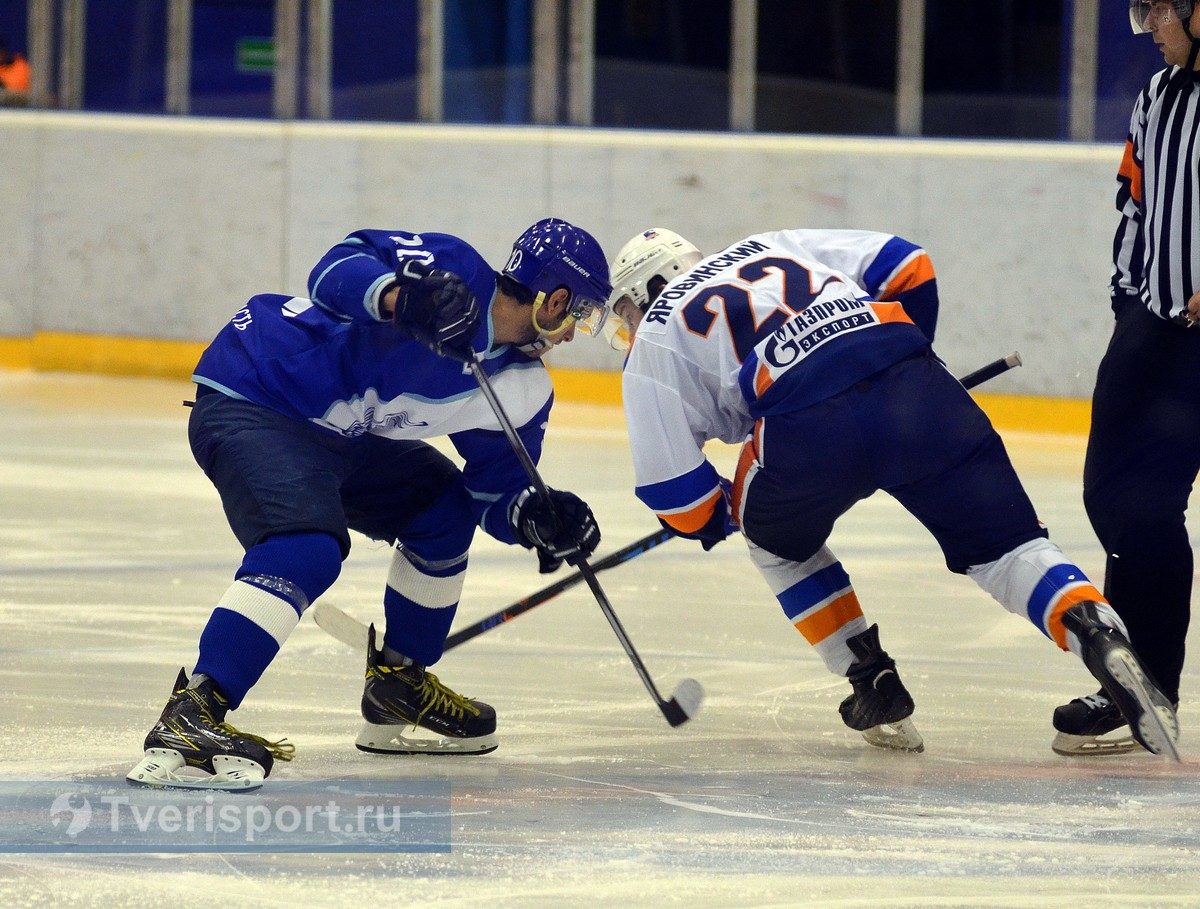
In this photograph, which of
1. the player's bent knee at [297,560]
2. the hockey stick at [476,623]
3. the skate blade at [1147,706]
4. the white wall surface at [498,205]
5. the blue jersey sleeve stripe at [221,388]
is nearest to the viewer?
the skate blade at [1147,706]

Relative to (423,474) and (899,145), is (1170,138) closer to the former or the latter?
(423,474)

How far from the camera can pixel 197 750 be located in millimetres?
2654

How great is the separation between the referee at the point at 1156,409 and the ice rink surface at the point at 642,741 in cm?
17

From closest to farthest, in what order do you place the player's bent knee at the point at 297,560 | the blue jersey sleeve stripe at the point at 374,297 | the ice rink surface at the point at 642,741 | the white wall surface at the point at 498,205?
1. the ice rink surface at the point at 642,741
2. the player's bent knee at the point at 297,560
3. the blue jersey sleeve stripe at the point at 374,297
4. the white wall surface at the point at 498,205

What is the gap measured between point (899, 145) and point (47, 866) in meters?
6.00

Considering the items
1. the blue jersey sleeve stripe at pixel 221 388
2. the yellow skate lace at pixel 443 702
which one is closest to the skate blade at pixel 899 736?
the yellow skate lace at pixel 443 702

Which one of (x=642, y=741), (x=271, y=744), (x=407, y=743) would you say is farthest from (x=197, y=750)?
(x=642, y=741)

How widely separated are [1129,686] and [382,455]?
1.23 meters

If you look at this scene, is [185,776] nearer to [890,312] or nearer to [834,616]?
[834,616]

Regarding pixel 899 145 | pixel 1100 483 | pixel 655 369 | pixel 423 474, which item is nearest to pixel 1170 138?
pixel 1100 483

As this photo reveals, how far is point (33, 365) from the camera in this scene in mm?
9398

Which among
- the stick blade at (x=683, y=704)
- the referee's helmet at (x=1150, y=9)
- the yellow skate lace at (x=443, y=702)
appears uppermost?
the referee's helmet at (x=1150, y=9)

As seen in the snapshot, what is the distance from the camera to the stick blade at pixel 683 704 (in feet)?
9.92

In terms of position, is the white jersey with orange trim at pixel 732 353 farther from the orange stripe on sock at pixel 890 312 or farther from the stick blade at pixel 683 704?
the stick blade at pixel 683 704
